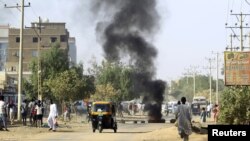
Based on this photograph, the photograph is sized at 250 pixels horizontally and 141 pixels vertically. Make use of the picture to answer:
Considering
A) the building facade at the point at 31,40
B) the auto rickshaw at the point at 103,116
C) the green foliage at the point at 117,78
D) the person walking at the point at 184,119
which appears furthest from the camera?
the building facade at the point at 31,40

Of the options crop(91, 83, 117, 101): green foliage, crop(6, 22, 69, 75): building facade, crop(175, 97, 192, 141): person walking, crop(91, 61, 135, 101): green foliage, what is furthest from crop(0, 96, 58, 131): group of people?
crop(6, 22, 69, 75): building facade

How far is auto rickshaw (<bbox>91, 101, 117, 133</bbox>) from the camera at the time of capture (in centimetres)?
3025

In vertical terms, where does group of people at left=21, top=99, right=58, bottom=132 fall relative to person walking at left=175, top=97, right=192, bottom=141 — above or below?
below

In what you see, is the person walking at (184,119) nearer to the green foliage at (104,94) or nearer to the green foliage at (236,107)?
the green foliage at (236,107)

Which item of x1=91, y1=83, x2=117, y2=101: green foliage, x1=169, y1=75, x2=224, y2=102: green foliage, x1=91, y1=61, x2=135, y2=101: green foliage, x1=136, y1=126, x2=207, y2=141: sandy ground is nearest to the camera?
x1=136, y1=126, x2=207, y2=141: sandy ground

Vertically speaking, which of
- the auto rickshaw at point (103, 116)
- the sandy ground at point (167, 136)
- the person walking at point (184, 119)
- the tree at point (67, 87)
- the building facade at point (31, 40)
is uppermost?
the building facade at point (31, 40)

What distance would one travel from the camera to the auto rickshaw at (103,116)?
99.3ft

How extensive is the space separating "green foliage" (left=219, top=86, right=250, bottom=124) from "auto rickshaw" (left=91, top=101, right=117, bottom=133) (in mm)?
5878

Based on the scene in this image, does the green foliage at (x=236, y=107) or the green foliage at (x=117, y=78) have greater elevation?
the green foliage at (x=117, y=78)

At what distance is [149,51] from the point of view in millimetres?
61219

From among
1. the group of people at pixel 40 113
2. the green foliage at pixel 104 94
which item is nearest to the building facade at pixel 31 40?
the green foliage at pixel 104 94

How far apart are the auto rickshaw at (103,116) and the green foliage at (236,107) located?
231 inches

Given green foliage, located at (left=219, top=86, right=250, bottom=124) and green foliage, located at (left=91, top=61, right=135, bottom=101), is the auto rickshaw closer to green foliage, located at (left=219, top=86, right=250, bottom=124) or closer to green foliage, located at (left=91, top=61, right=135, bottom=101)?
green foliage, located at (left=219, top=86, right=250, bottom=124)

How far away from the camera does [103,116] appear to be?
30.5 meters
